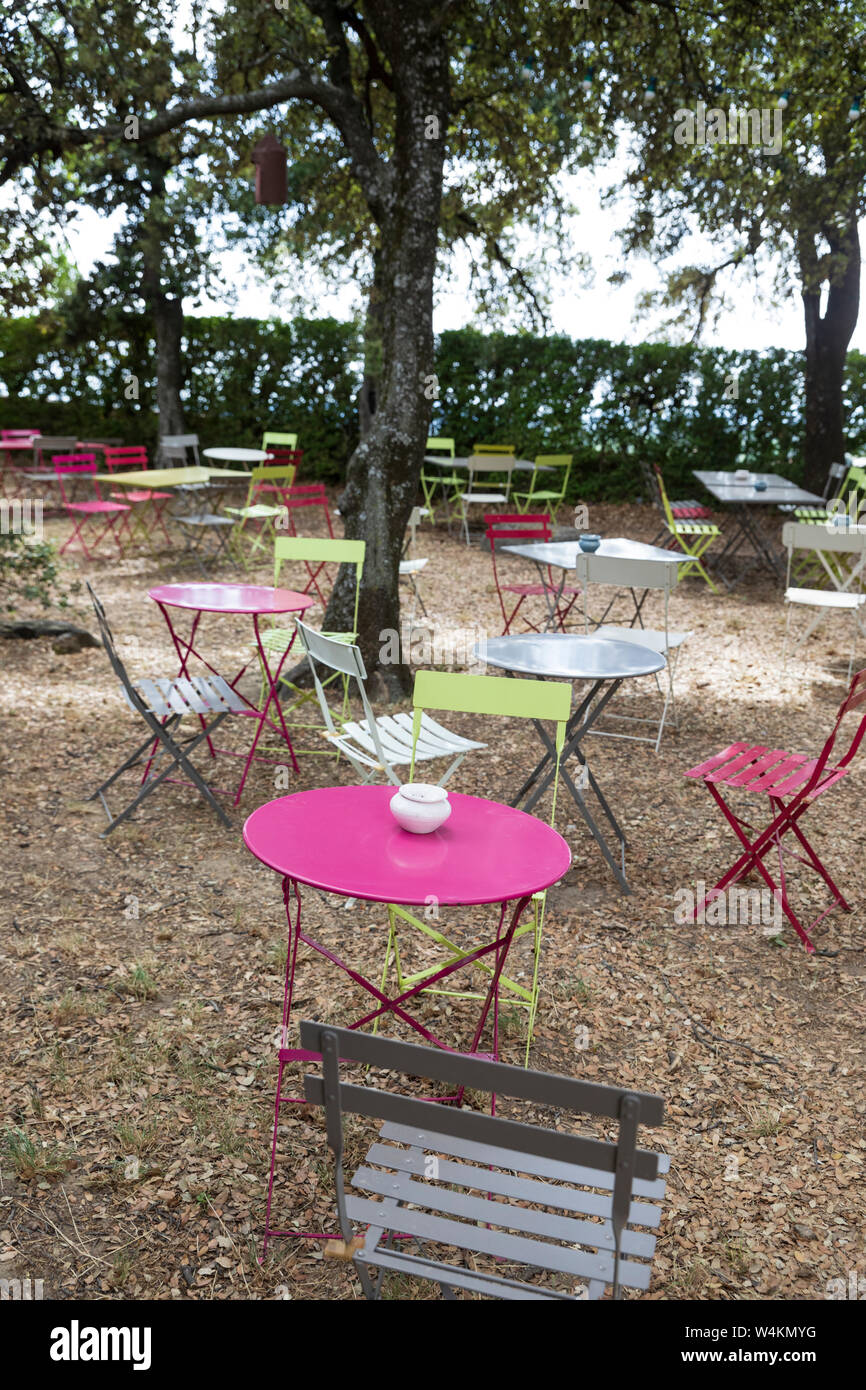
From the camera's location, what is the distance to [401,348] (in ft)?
20.6

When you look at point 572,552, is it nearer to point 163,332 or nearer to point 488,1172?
point 488,1172

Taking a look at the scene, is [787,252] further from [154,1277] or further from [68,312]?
[154,1277]

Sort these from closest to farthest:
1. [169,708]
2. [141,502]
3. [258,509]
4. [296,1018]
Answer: [296,1018] < [169,708] < [258,509] < [141,502]

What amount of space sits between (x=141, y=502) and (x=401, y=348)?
555cm

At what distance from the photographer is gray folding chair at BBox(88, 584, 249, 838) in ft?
15.2

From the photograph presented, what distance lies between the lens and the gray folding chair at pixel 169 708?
4.63 meters

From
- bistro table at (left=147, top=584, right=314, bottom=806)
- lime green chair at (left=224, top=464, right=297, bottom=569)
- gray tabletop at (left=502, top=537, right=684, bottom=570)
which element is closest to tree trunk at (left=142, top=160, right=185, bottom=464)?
lime green chair at (left=224, top=464, right=297, bottom=569)

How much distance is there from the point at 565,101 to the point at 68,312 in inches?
298

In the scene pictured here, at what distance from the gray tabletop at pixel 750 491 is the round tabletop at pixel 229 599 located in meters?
5.35

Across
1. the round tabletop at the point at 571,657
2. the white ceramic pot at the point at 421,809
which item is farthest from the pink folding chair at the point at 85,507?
the white ceramic pot at the point at 421,809

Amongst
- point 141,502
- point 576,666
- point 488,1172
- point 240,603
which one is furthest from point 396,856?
point 141,502

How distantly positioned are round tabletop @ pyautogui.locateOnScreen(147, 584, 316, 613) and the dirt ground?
33.2 inches

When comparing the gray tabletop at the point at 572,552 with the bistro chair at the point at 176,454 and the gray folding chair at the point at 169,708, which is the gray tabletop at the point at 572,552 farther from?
Result: the bistro chair at the point at 176,454

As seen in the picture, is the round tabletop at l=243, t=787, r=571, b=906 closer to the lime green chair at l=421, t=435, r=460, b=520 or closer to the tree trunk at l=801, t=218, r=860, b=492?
the lime green chair at l=421, t=435, r=460, b=520
